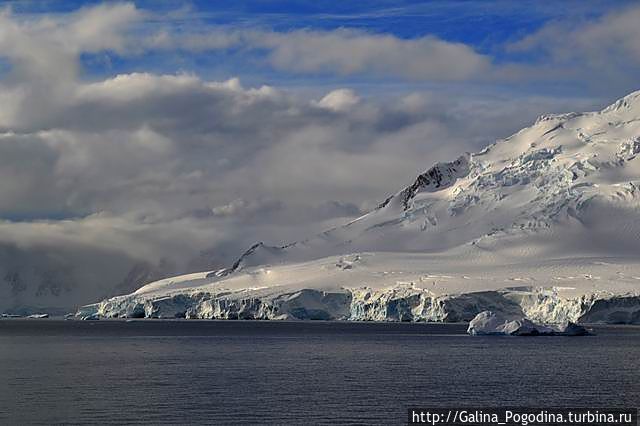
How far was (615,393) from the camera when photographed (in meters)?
56.7

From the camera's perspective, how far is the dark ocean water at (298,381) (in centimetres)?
4991

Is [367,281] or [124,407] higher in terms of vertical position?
[367,281]

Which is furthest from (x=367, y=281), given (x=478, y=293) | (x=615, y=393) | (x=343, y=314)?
(x=615, y=393)

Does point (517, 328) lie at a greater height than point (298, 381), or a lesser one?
greater

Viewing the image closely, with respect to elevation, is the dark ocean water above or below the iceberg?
below

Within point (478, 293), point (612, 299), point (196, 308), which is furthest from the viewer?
point (196, 308)

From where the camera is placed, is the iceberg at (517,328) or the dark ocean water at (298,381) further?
the iceberg at (517,328)

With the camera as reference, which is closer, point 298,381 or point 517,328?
point 298,381

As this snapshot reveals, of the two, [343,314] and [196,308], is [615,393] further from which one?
[196,308]

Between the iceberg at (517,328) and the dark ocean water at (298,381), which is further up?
the iceberg at (517,328)

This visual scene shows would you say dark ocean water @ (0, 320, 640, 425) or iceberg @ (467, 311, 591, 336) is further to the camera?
iceberg @ (467, 311, 591, 336)

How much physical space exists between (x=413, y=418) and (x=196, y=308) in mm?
155722

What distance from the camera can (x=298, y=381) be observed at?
63750 millimetres

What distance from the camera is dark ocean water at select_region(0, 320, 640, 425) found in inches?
1965
